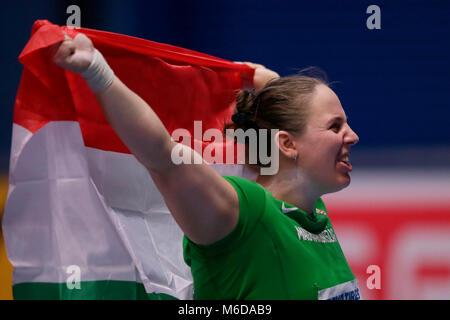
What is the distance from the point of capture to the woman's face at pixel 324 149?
129 centimetres

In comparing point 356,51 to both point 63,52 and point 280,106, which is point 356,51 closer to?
point 280,106

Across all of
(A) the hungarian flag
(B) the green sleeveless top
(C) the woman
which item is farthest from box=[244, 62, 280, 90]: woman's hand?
(B) the green sleeveless top

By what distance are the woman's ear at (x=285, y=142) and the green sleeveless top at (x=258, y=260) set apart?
0.48 ft

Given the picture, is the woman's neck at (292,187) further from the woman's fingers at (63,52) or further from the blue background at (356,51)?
the blue background at (356,51)

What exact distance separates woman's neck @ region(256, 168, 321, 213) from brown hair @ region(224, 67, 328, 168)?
87 millimetres

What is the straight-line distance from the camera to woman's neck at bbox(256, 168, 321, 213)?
4.30 feet

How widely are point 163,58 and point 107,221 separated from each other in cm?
44

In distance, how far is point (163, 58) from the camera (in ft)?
4.78

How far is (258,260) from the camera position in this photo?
112cm

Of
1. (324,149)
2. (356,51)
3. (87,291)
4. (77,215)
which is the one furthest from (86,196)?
(356,51)

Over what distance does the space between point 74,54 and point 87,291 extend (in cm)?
57

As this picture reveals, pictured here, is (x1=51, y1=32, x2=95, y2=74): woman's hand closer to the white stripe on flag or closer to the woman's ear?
the white stripe on flag
